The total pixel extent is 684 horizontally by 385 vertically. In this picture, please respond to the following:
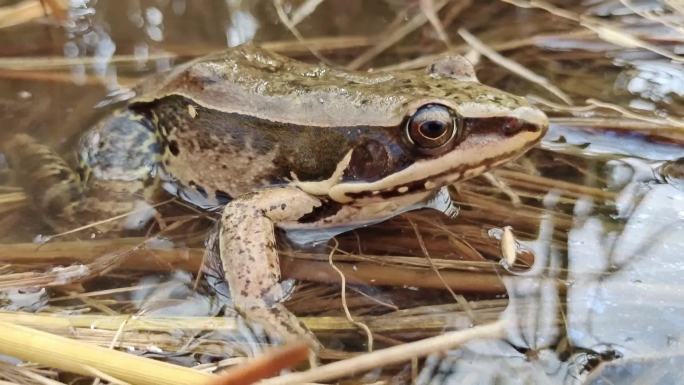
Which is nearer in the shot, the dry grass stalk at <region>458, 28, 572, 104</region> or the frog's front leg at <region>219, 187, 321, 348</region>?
the frog's front leg at <region>219, 187, 321, 348</region>

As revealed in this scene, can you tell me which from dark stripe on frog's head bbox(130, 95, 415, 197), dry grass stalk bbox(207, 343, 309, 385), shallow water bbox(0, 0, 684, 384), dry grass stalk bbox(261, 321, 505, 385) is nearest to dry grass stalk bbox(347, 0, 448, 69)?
shallow water bbox(0, 0, 684, 384)

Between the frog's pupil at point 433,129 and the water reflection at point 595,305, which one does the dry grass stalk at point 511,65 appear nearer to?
the water reflection at point 595,305

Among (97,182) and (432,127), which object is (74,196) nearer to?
(97,182)

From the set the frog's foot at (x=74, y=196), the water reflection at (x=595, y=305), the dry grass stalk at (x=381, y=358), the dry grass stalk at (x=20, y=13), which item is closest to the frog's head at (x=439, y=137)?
the water reflection at (x=595, y=305)

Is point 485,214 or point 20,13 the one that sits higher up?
point 20,13

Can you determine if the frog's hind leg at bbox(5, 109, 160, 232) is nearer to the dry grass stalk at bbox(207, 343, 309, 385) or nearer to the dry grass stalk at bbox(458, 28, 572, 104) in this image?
the dry grass stalk at bbox(207, 343, 309, 385)

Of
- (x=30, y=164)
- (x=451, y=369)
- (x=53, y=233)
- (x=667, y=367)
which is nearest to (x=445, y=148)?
(x=451, y=369)

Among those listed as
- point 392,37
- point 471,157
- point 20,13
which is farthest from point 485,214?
point 20,13
